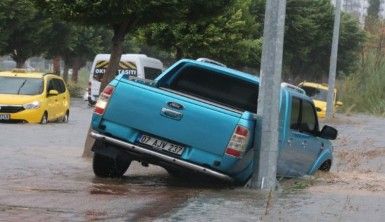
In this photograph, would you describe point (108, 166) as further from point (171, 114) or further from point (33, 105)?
point (33, 105)

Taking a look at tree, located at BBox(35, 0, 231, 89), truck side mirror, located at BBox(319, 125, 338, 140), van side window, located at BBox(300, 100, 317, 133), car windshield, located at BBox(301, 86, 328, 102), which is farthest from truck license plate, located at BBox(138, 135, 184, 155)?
car windshield, located at BBox(301, 86, 328, 102)

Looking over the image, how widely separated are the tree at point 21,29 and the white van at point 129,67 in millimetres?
8939

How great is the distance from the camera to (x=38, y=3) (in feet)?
46.0

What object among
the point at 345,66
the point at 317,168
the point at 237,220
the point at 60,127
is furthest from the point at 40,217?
the point at 345,66

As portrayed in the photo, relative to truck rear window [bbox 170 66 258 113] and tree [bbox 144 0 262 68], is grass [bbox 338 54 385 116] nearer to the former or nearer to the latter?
tree [bbox 144 0 262 68]

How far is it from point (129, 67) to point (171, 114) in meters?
22.6

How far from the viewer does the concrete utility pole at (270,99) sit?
34.8 ft

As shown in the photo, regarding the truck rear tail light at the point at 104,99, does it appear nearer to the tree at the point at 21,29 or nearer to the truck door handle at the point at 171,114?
the truck door handle at the point at 171,114

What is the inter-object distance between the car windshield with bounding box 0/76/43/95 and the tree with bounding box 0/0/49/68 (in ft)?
56.3

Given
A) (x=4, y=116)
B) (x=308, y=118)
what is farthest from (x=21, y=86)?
(x=308, y=118)

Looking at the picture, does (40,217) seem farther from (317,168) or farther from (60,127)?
(60,127)

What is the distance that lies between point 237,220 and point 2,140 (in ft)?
35.3

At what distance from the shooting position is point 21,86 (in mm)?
24484

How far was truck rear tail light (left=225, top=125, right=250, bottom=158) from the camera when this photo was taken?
1002 centimetres
